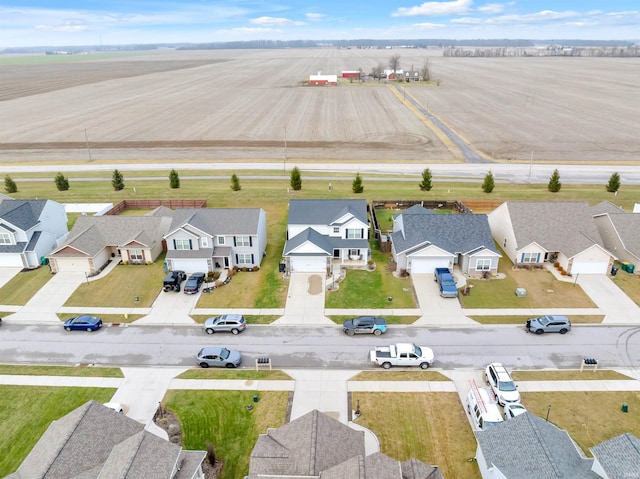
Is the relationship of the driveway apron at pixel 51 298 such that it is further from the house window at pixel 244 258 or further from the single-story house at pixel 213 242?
the house window at pixel 244 258

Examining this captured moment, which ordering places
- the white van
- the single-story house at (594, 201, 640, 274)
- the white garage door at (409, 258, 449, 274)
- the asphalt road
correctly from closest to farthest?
1. the white van
2. the asphalt road
3. the white garage door at (409, 258, 449, 274)
4. the single-story house at (594, 201, 640, 274)

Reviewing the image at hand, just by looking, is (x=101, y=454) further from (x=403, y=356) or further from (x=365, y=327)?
(x=365, y=327)

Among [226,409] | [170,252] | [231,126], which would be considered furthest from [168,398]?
[231,126]

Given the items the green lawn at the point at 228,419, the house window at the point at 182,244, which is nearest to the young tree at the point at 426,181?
the house window at the point at 182,244

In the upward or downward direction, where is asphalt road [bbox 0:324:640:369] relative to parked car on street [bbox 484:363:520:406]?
downward

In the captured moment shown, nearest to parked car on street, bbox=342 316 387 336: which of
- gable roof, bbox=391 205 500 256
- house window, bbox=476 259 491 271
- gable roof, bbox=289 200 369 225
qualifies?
gable roof, bbox=391 205 500 256

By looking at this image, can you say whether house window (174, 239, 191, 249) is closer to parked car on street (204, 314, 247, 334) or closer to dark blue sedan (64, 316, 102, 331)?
dark blue sedan (64, 316, 102, 331)
